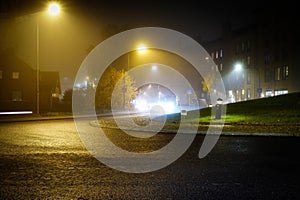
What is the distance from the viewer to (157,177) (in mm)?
7348

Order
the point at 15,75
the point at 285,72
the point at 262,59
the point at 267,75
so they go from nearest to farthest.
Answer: the point at 15,75, the point at 285,72, the point at 267,75, the point at 262,59

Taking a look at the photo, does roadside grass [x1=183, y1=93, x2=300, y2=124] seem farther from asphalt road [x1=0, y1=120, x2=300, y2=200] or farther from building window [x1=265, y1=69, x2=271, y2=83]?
building window [x1=265, y1=69, x2=271, y2=83]

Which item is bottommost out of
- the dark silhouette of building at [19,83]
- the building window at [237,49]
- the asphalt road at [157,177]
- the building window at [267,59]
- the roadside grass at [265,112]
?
the asphalt road at [157,177]

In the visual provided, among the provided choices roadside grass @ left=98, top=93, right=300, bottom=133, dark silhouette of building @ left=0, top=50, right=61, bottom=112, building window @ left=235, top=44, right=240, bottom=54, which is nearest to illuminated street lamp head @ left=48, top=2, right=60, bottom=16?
roadside grass @ left=98, top=93, right=300, bottom=133

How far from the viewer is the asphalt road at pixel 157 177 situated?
600cm

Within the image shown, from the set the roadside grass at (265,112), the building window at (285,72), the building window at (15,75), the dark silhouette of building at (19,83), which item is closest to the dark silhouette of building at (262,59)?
the building window at (285,72)

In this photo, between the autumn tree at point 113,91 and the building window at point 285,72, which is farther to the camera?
the building window at point 285,72

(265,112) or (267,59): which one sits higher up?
(267,59)

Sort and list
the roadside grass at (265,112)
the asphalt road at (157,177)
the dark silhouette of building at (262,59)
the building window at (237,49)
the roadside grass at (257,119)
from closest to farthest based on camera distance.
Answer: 1. the asphalt road at (157,177)
2. the roadside grass at (257,119)
3. the roadside grass at (265,112)
4. the dark silhouette of building at (262,59)
5. the building window at (237,49)

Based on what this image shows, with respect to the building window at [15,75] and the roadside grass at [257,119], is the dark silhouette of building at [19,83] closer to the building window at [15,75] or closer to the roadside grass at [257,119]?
the building window at [15,75]

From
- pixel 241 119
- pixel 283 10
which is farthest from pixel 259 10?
pixel 241 119

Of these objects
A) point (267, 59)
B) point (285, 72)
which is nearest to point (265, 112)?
point (285, 72)

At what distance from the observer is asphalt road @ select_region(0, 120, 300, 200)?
6.00m

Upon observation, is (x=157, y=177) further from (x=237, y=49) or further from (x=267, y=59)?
(x=237, y=49)
